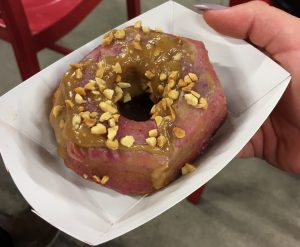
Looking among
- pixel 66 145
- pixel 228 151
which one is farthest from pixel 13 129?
pixel 228 151

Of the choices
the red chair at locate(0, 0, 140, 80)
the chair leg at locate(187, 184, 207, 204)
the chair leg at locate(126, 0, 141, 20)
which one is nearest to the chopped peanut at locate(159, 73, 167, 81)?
the red chair at locate(0, 0, 140, 80)

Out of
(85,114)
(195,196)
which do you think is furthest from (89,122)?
(195,196)

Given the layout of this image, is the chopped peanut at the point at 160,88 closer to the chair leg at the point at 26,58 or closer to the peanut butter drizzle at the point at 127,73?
the peanut butter drizzle at the point at 127,73

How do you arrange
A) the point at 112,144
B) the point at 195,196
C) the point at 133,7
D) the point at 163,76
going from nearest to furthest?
the point at 112,144 < the point at 163,76 < the point at 195,196 < the point at 133,7

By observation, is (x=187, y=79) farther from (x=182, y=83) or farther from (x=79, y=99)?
(x=79, y=99)

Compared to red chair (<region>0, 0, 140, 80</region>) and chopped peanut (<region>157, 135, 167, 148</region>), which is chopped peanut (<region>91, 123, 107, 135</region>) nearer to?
chopped peanut (<region>157, 135, 167, 148</region>)

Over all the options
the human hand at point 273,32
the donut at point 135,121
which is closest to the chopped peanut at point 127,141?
the donut at point 135,121

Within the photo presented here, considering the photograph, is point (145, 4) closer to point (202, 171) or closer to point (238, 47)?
point (238, 47)
